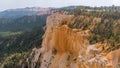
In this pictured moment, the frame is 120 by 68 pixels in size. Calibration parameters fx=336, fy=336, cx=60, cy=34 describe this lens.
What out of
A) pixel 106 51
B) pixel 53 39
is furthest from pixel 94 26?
pixel 106 51

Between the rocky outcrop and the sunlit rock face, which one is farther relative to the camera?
the sunlit rock face

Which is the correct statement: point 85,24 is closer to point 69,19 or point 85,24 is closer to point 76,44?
point 69,19

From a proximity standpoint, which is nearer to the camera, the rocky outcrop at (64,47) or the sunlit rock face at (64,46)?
the rocky outcrop at (64,47)

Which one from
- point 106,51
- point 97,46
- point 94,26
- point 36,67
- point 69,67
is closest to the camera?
point 106,51

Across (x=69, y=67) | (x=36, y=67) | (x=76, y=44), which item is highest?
(x=76, y=44)

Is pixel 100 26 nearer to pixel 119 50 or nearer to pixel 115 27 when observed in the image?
pixel 115 27

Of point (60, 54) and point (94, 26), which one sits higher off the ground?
point (94, 26)

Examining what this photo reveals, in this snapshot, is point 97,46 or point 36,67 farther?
point 36,67

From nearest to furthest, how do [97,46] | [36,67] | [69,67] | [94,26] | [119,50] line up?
[119,50]
[97,46]
[69,67]
[94,26]
[36,67]

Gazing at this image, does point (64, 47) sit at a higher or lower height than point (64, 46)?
Answer: lower
